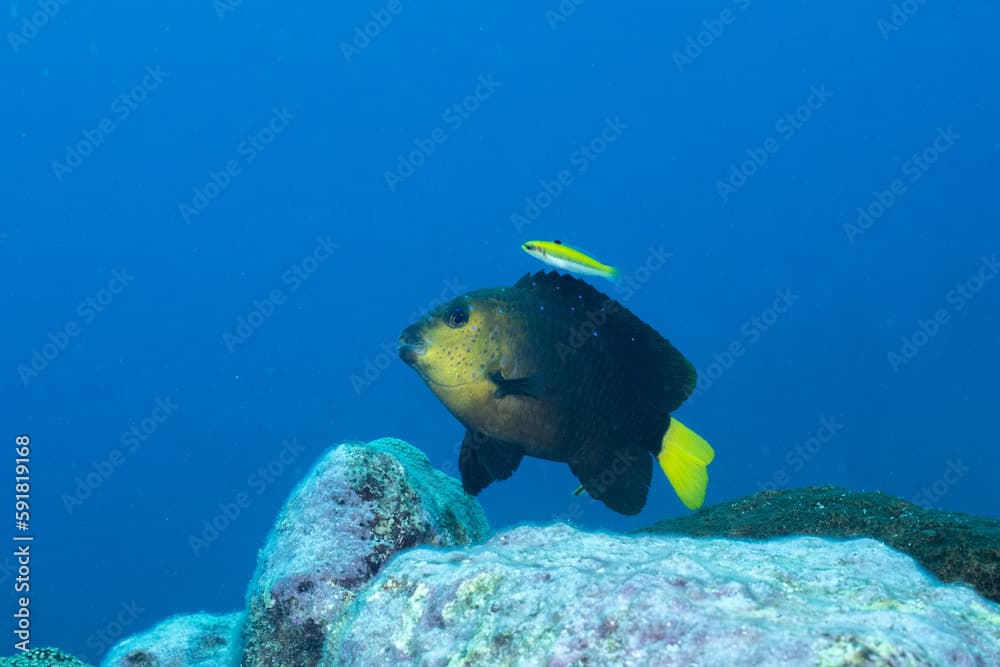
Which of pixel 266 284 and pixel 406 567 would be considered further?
pixel 266 284

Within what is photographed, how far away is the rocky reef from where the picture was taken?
4.80ft

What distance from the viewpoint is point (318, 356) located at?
7481 centimetres

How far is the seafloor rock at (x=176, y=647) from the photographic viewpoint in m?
4.32

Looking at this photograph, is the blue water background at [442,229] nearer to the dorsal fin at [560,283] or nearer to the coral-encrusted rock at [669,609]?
the dorsal fin at [560,283]

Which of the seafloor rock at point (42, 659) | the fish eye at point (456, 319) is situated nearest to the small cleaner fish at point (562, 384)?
the fish eye at point (456, 319)

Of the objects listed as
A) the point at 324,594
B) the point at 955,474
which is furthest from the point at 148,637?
the point at 955,474

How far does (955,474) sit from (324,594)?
41.5m

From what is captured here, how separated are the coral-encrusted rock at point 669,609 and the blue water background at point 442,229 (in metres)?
33.3

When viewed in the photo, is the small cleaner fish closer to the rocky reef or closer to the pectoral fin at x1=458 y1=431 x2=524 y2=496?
the pectoral fin at x1=458 y1=431 x2=524 y2=496

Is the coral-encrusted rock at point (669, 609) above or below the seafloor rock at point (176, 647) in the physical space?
above

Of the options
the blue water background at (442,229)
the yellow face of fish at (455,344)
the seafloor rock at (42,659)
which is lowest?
the seafloor rock at (42,659)

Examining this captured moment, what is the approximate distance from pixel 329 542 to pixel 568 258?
3.25 m

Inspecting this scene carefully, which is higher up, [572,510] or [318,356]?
[318,356]

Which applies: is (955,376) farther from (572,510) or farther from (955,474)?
(572,510)
